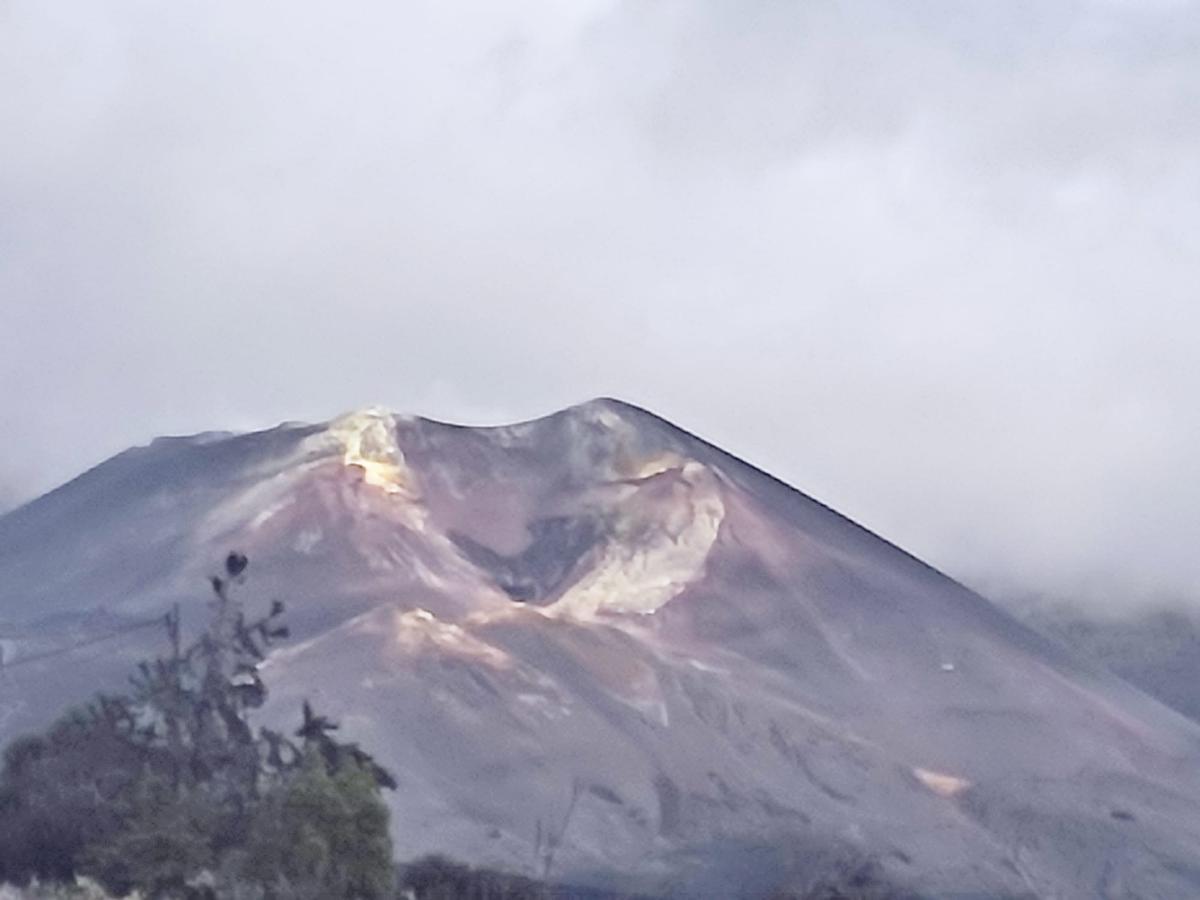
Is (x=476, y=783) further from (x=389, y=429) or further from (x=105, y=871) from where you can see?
(x=105, y=871)

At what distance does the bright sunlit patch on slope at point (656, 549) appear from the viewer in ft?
283

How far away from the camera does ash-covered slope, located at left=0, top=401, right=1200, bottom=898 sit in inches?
2894

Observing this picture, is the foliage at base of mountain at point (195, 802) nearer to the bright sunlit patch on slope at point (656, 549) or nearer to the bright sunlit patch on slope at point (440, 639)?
the bright sunlit patch on slope at point (440, 639)

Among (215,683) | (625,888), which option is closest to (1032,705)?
(625,888)

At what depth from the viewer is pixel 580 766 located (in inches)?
2948

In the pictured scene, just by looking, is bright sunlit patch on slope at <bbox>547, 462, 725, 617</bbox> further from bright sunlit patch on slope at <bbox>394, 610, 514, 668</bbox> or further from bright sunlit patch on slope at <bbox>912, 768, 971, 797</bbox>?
bright sunlit patch on slope at <bbox>912, 768, 971, 797</bbox>

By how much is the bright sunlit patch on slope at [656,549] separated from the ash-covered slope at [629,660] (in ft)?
0.33

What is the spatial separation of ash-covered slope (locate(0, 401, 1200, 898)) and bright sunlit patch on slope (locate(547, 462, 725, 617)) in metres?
0.10

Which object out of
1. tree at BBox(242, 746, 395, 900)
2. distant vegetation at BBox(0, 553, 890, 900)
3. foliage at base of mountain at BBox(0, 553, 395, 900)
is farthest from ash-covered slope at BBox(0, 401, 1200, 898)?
tree at BBox(242, 746, 395, 900)

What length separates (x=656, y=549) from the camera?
290 feet

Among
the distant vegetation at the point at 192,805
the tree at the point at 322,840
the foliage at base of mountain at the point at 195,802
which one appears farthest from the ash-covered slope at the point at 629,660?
the tree at the point at 322,840

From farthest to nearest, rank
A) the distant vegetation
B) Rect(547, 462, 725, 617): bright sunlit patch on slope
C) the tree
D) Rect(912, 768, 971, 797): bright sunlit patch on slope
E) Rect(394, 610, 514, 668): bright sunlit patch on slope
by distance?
Rect(547, 462, 725, 617): bright sunlit patch on slope, Rect(912, 768, 971, 797): bright sunlit patch on slope, Rect(394, 610, 514, 668): bright sunlit patch on slope, the distant vegetation, the tree

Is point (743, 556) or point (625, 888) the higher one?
point (743, 556)

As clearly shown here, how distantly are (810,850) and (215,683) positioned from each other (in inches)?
1548
